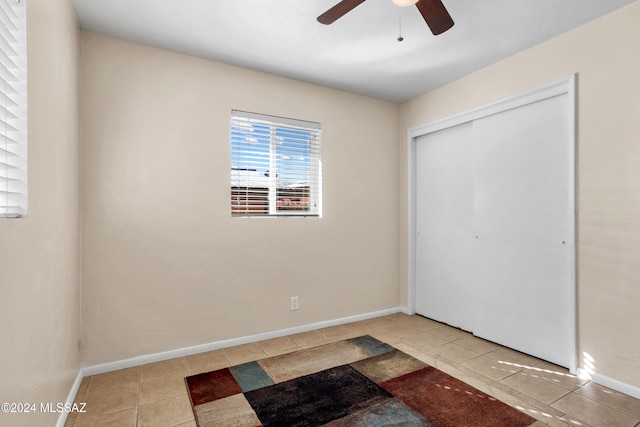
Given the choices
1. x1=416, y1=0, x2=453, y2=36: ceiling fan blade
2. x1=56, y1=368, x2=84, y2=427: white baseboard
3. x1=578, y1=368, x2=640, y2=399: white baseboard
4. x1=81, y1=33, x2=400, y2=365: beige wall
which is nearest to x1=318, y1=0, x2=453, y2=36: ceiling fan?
x1=416, y1=0, x2=453, y2=36: ceiling fan blade

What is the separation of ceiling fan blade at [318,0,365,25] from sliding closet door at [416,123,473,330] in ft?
6.76

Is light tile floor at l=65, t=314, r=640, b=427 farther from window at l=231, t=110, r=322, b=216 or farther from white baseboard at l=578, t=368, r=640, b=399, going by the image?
window at l=231, t=110, r=322, b=216

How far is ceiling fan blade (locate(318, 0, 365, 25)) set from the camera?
1731mm

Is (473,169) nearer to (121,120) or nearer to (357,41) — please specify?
(357,41)

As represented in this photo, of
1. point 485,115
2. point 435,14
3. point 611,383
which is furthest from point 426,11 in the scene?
point 611,383

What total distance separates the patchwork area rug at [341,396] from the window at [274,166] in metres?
A: 1.42

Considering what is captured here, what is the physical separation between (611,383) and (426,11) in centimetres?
271

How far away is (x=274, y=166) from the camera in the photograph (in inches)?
129

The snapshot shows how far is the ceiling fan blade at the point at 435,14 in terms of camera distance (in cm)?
167

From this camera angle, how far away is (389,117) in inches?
158

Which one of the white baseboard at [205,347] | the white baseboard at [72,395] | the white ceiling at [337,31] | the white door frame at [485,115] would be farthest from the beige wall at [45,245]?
the white door frame at [485,115]

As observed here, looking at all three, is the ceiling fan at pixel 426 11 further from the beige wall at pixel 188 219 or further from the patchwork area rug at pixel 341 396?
the patchwork area rug at pixel 341 396

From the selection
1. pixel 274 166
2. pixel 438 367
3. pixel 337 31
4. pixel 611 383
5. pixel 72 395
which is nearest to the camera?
pixel 72 395

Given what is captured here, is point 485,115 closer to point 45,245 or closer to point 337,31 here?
point 337,31
